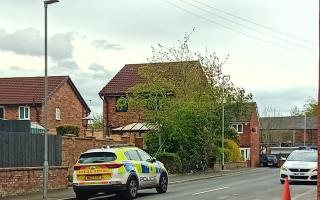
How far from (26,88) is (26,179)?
32.0 m

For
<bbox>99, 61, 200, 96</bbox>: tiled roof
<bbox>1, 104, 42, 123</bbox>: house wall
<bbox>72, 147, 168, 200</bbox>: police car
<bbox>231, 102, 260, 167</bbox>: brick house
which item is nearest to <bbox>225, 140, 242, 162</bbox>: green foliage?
<bbox>99, 61, 200, 96</bbox>: tiled roof

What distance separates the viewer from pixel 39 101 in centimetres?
4916

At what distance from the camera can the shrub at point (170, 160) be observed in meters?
35.9

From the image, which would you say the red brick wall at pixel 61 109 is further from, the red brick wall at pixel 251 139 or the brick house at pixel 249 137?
the red brick wall at pixel 251 139

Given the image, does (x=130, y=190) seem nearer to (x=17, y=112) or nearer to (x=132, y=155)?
(x=132, y=155)

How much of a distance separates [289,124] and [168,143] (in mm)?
67891

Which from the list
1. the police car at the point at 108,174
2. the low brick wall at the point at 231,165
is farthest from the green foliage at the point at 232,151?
the police car at the point at 108,174

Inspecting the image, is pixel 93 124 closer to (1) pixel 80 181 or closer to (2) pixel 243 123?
(2) pixel 243 123


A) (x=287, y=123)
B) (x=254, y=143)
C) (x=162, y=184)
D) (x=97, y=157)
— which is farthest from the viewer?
(x=287, y=123)

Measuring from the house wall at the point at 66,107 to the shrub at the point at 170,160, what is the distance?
15.3 metres

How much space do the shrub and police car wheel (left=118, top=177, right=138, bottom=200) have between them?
1639cm

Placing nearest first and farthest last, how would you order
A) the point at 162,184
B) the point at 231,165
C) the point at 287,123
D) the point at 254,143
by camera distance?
the point at 162,184 < the point at 231,165 < the point at 254,143 < the point at 287,123

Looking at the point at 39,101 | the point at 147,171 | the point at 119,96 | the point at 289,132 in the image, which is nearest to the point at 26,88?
the point at 39,101

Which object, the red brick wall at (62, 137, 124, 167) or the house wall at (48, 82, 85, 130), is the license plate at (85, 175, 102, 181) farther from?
the house wall at (48, 82, 85, 130)
